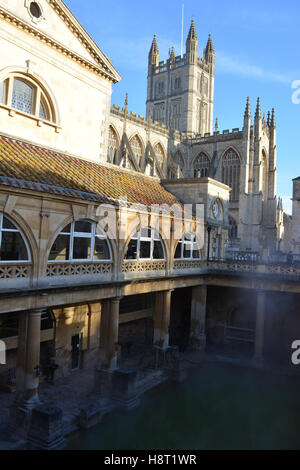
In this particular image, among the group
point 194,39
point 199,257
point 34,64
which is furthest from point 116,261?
point 194,39

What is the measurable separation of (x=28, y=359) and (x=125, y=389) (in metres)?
4.85

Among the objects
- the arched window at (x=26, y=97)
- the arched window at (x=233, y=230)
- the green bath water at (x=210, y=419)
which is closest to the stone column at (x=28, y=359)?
the green bath water at (x=210, y=419)

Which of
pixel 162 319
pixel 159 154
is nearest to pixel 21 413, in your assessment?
pixel 162 319

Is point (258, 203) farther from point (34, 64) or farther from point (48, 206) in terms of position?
point (48, 206)

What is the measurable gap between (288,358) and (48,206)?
17.7 metres

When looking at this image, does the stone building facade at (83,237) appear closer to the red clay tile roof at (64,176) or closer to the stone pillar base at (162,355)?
the red clay tile roof at (64,176)

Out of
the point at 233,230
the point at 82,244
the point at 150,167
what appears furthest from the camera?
the point at 233,230

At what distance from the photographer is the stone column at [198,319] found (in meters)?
24.2

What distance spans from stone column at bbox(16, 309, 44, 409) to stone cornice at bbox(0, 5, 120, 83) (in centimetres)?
1332

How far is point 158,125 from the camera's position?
55281 millimetres

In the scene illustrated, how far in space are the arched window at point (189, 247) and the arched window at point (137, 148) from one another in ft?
92.0

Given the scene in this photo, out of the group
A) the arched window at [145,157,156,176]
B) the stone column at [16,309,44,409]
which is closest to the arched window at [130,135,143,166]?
the arched window at [145,157,156,176]

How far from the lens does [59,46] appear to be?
64.0 ft

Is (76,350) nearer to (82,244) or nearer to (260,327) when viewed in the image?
(82,244)
